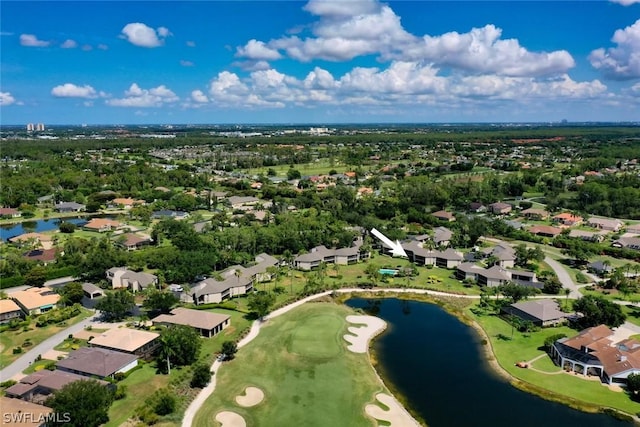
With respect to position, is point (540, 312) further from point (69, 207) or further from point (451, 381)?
point (69, 207)

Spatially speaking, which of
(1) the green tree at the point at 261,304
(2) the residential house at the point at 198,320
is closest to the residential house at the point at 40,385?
(2) the residential house at the point at 198,320

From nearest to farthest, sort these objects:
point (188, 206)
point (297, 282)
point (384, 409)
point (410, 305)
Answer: point (384, 409)
point (410, 305)
point (297, 282)
point (188, 206)

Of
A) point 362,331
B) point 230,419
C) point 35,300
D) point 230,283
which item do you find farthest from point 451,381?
point 35,300

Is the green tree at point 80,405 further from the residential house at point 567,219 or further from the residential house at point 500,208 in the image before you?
the residential house at point 500,208

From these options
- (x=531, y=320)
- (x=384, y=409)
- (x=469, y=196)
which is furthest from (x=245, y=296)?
(x=469, y=196)

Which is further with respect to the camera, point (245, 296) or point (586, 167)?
point (586, 167)

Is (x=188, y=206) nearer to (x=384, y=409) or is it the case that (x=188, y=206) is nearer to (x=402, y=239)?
(x=402, y=239)

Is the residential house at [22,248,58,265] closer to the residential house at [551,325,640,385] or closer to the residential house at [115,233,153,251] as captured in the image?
the residential house at [115,233,153,251]
